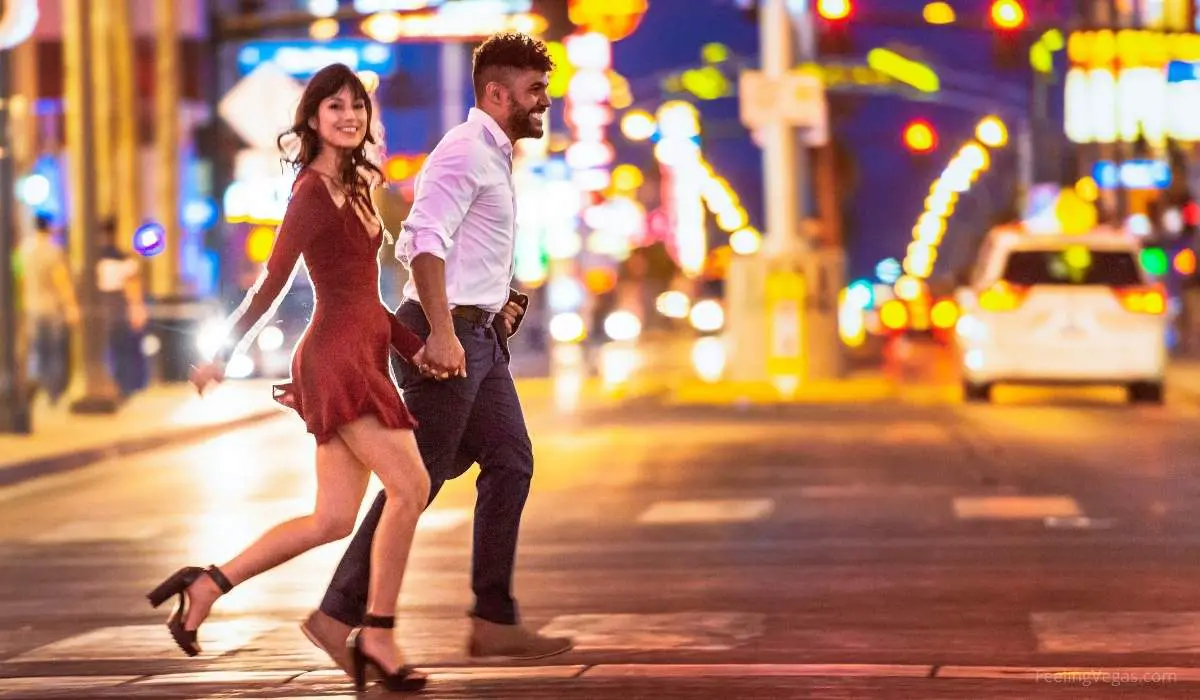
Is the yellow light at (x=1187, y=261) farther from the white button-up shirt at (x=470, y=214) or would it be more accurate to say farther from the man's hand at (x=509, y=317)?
the white button-up shirt at (x=470, y=214)

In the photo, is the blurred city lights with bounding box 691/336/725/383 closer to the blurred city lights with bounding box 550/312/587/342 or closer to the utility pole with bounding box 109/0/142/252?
the blurred city lights with bounding box 550/312/587/342

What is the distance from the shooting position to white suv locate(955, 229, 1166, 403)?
25922 mm

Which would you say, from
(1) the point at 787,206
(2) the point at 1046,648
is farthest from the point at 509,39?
(1) the point at 787,206

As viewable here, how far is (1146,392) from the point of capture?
86.1 ft

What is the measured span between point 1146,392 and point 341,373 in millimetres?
19617

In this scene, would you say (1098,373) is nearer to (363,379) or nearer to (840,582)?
(840,582)

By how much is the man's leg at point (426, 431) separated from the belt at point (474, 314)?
24 mm

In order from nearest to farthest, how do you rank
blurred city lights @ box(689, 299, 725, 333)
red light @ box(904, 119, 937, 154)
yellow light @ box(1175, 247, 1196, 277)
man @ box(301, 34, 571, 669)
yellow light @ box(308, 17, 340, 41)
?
man @ box(301, 34, 571, 669) < yellow light @ box(308, 17, 340, 41) < red light @ box(904, 119, 937, 154) < yellow light @ box(1175, 247, 1196, 277) < blurred city lights @ box(689, 299, 725, 333)

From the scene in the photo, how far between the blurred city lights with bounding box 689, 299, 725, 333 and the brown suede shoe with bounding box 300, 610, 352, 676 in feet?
209

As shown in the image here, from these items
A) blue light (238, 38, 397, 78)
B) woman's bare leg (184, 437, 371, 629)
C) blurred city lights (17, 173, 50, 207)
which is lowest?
woman's bare leg (184, 437, 371, 629)

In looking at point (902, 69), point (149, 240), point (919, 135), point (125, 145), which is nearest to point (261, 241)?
point (125, 145)

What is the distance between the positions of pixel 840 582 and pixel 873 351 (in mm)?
37210

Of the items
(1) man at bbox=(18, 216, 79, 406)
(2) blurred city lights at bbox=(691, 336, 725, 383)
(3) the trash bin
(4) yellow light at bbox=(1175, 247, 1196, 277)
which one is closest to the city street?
(1) man at bbox=(18, 216, 79, 406)

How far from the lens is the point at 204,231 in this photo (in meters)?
53.1
